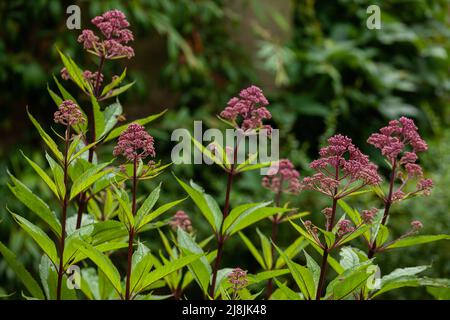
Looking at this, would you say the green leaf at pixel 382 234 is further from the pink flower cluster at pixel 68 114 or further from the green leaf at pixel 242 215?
the pink flower cluster at pixel 68 114

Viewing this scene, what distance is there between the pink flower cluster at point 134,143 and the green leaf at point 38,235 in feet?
0.45

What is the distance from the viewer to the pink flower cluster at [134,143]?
76 centimetres

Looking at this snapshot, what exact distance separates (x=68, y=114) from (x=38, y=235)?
15 centimetres

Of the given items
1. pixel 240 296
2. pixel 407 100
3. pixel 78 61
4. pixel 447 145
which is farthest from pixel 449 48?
pixel 240 296

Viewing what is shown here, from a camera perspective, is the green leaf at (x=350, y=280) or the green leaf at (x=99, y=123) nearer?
the green leaf at (x=350, y=280)

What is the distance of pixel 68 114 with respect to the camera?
0.79 m

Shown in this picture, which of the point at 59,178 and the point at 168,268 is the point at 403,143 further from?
the point at 59,178

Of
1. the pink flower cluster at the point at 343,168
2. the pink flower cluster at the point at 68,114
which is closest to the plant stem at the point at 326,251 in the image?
the pink flower cluster at the point at 343,168

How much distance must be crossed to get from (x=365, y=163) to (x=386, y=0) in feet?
12.3

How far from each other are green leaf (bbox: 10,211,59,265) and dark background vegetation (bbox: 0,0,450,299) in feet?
6.07

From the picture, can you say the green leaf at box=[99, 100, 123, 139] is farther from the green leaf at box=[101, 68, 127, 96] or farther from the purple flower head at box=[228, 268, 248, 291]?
the purple flower head at box=[228, 268, 248, 291]


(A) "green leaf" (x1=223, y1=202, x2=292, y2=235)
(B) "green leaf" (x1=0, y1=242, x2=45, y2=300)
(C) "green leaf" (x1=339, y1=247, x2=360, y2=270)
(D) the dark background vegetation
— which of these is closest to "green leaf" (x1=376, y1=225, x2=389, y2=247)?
(C) "green leaf" (x1=339, y1=247, x2=360, y2=270)

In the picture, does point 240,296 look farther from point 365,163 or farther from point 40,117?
point 40,117

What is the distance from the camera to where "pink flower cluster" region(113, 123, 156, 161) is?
0.76 metres
